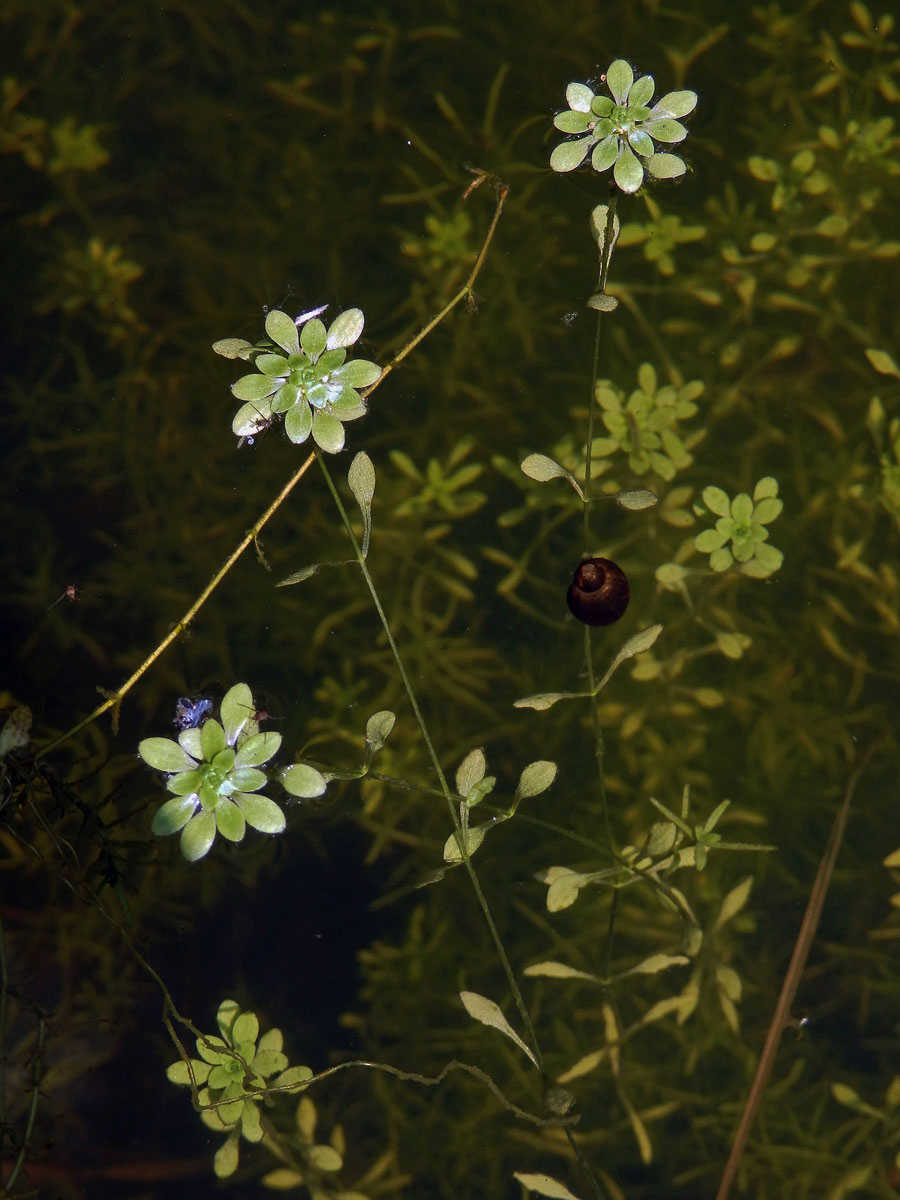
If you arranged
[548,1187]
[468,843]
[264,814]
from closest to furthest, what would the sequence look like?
[264,814] < [468,843] < [548,1187]

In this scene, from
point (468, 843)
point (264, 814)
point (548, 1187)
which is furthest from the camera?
point (548, 1187)

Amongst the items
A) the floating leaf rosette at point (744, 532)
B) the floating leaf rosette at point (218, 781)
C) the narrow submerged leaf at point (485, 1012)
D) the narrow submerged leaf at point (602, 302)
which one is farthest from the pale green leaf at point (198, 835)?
the narrow submerged leaf at point (602, 302)

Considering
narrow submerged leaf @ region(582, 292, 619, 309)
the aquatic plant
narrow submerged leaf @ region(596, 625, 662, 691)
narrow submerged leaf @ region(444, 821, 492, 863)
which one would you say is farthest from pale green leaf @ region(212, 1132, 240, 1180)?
narrow submerged leaf @ region(582, 292, 619, 309)

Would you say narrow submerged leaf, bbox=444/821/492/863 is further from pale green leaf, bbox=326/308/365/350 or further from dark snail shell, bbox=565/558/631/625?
pale green leaf, bbox=326/308/365/350

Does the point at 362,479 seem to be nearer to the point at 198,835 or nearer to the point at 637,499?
the point at 637,499

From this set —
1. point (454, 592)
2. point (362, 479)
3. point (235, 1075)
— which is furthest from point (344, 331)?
point (235, 1075)

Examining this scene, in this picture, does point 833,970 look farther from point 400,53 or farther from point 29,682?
point 400,53

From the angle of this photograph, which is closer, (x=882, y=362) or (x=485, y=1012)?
(x=485, y=1012)

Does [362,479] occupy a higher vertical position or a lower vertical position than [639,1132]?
higher
